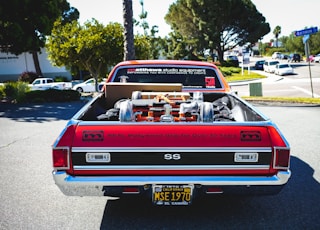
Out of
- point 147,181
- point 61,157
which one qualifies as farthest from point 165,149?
point 61,157

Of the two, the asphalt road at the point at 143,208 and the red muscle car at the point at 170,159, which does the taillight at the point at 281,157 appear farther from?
the asphalt road at the point at 143,208

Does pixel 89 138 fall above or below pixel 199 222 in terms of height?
above

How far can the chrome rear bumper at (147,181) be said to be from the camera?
3125mm

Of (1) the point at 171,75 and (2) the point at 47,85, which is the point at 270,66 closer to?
(2) the point at 47,85

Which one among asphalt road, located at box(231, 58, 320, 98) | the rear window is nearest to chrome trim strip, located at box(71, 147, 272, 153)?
the rear window

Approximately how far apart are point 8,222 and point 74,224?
0.80 m

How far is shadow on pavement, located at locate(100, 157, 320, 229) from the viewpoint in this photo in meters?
3.62

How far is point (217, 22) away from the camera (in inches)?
1818

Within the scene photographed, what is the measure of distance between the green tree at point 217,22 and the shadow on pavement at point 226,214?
4339 centimetres

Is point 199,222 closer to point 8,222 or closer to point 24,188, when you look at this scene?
point 8,222

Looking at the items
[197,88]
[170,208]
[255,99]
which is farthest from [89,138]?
[255,99]

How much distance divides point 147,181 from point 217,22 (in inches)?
1810

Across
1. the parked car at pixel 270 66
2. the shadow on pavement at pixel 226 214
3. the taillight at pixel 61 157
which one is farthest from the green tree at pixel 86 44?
the parked car at pixel 270 66

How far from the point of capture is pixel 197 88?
5.69 metres
